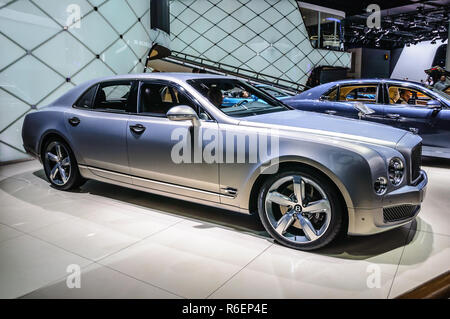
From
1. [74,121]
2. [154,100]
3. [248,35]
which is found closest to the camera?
[154,100]

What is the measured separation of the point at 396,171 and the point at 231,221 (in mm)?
1377

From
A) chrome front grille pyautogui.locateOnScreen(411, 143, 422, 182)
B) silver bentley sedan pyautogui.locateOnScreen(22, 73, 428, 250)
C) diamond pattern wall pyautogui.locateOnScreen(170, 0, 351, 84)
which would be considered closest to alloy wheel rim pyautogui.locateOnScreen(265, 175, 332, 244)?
silver bentley sedan pyautogui.locateOnScreen(22, 73, 428, 250)

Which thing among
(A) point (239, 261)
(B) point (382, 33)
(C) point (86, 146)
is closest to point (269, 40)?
(B) point (382, 33)

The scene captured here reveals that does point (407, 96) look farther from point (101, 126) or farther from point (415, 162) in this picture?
point (101, 126)

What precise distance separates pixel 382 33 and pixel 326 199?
22.1m

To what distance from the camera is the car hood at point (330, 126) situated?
2.36m

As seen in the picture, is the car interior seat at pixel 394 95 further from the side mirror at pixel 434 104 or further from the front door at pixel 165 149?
the front door at pixel 165 149

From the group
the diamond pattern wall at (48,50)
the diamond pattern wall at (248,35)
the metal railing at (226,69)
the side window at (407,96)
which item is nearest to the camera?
the side window at (407,96)

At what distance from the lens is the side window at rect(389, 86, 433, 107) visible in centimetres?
487

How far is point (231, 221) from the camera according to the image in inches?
120

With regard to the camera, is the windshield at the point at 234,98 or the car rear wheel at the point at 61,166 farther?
the car rear wheel at the point at 61,166

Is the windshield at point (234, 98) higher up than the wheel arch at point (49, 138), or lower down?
higher up

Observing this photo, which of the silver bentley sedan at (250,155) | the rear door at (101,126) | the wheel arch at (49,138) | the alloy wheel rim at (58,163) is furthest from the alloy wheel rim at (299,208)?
the alloy wheel rim at (58,163)

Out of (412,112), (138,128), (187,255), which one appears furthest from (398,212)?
(412,112)
